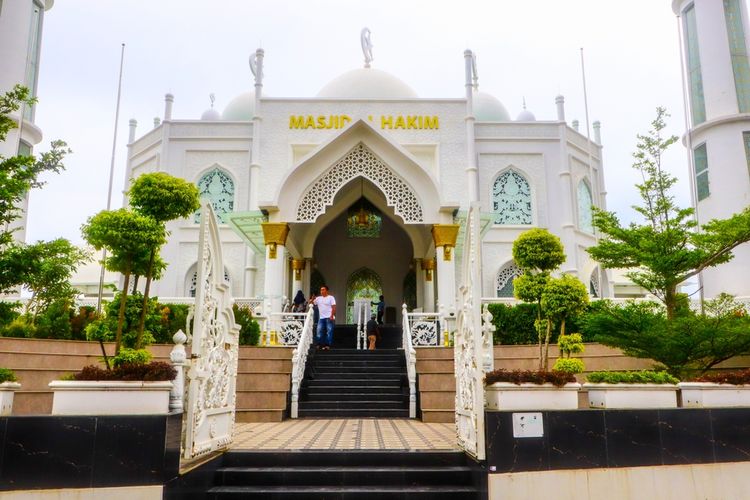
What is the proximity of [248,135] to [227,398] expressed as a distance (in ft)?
44.1

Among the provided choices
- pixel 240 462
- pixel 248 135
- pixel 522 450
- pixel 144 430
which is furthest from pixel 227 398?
pixel 248 135

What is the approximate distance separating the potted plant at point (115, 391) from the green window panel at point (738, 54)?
1896 centimetres

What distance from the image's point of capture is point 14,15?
1530 cm

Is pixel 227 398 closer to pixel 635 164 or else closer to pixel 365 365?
pixel 365 365

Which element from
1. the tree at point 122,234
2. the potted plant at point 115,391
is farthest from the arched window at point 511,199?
the potted plant at point 115,391

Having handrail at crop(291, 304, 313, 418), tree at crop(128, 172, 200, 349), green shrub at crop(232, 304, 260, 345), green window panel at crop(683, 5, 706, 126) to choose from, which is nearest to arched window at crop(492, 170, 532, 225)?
green window panel at crop(683, 5, 706, 126)

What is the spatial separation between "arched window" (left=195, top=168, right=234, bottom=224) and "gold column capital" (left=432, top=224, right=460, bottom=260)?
752 centimetres

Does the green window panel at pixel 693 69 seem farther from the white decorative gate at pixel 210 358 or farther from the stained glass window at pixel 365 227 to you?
the white decorative gate at pixel 210 358

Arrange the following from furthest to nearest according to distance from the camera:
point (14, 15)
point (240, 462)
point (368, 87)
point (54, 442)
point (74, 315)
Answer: point (368, 87)
point (14, 15)
point (74, 315)
point (240, 462)
point (54, 442)

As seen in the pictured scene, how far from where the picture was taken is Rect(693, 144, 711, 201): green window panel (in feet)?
56.7

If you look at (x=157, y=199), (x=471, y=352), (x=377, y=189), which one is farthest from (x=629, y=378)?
(x=377, y=189)

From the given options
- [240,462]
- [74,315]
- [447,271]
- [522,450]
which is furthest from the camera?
[447,271]

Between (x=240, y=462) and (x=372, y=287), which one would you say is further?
(x=372, y=287)

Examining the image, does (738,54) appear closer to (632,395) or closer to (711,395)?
(711,395)
